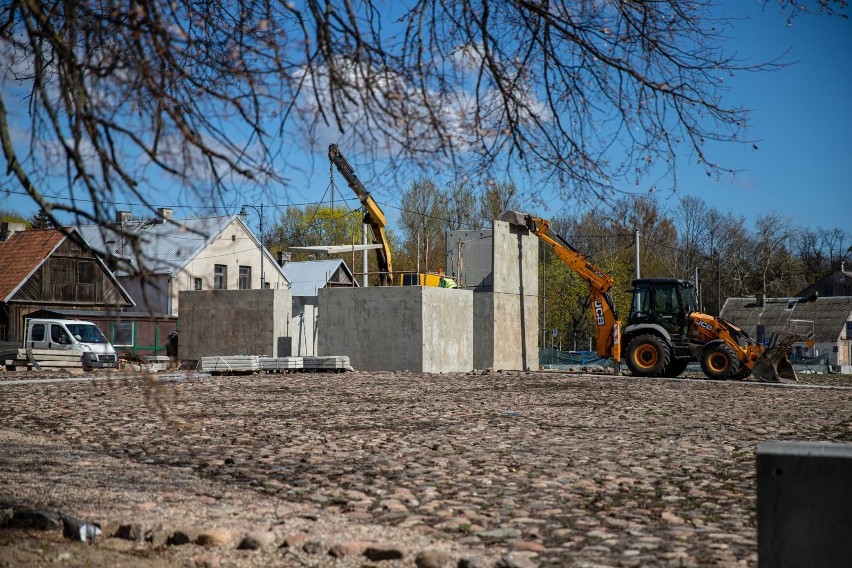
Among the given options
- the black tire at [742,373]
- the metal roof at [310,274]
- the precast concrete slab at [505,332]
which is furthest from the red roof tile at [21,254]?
the black tire at [742,373]

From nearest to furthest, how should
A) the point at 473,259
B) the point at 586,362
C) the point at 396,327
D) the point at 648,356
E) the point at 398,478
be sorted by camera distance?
1. the point at 398,478
2. the point at 648,356
3. the point at 396,327
4. the point at 473,259
5. the point at 586,362

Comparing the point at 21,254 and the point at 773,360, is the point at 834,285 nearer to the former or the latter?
the point at 773,360

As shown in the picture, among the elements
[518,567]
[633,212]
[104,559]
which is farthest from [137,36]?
[633,212]

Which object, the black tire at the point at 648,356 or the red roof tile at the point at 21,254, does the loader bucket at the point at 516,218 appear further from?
the red roof tile at the point at 21,254

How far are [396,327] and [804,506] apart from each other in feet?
90.6

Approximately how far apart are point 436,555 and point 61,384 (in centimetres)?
1973

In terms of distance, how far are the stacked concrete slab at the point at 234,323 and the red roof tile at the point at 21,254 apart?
1296cm

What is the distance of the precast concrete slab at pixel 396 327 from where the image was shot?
31.3 metres

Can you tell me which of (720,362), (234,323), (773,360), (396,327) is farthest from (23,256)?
(773,360)

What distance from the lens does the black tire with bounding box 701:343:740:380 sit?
29.3 meters

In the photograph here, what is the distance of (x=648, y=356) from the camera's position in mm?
30375

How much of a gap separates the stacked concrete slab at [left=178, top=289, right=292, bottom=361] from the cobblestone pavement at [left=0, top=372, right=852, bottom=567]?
53.7 ft

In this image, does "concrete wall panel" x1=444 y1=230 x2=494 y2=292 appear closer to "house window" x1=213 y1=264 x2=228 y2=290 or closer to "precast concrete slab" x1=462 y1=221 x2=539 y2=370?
"precast concrete slab" x1=462 y1=221 x2=539 y2=370

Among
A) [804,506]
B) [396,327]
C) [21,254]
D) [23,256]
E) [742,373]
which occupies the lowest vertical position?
[742,373]
